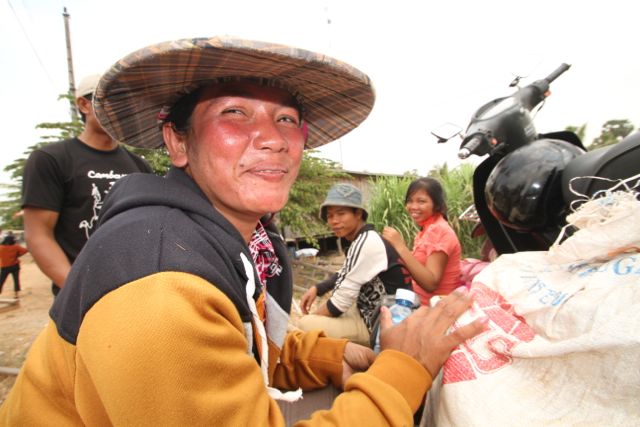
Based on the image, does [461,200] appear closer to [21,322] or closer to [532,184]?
[532,184]

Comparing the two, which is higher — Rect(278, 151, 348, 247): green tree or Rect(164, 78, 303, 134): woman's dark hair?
Rect(164, 78, 303, 134): woman's dark hair

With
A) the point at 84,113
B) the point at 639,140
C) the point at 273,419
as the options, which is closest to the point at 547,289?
the point at 639,140

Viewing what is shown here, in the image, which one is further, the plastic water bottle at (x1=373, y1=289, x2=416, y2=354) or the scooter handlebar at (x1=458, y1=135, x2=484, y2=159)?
the scooter handlebar at (x1=458, y1=135, x2=484, y2=159)

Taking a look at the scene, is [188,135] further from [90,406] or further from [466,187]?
[466,187]

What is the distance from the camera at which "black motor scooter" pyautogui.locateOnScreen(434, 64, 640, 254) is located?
1.08 meters

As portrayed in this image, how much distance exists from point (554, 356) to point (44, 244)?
252 centimetres

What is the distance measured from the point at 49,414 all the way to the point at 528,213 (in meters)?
1.72

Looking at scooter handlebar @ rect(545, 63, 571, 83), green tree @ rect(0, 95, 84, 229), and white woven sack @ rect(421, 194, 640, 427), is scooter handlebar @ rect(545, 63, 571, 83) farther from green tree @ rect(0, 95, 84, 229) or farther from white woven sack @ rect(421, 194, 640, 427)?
green tree @ rect(0, 95, 84, 229)

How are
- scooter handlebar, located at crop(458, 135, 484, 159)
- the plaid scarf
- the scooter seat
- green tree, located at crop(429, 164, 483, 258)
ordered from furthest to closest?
green tree, located at crop(429, 164, 483, 258) → scooter handlebar, located at crop(458, 135, 484, 159) → the plaid scarf → the scooter seat

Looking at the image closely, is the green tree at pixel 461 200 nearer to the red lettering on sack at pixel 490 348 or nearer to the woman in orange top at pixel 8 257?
the red lettering on sack at pixel 490 348

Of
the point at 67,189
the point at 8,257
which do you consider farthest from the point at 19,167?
the point at 67,189

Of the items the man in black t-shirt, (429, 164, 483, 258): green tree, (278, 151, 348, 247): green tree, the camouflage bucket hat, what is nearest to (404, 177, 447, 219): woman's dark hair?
the camouflage bucket hat

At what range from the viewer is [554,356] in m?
0.80

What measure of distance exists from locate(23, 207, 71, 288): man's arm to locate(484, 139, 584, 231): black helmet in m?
2.41
